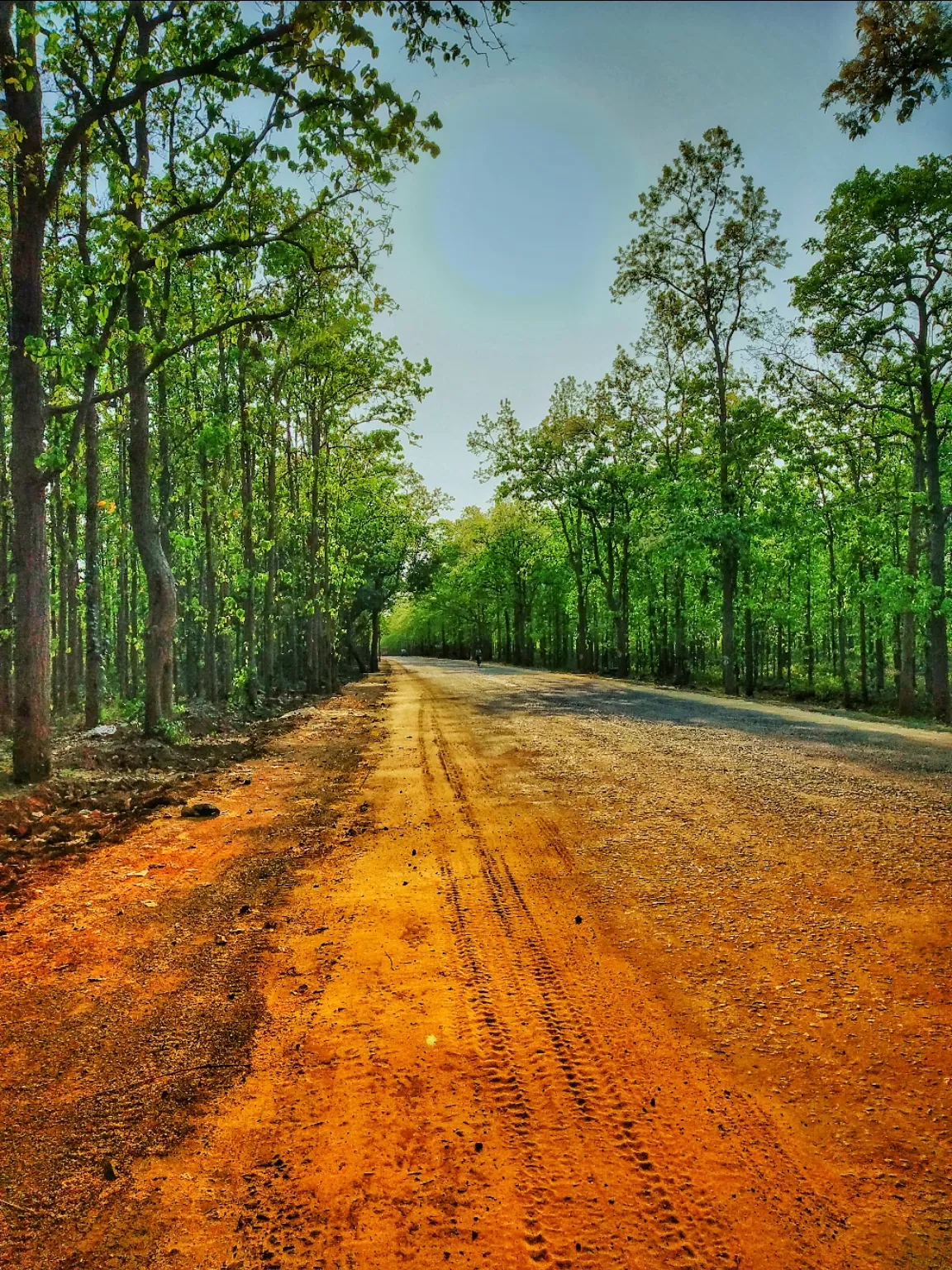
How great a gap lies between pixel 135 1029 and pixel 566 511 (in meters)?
37.5

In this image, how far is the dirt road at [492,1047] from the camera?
6.87 feet

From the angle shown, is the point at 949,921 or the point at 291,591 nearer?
the point at 949,921

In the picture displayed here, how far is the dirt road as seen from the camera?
2.09 meters

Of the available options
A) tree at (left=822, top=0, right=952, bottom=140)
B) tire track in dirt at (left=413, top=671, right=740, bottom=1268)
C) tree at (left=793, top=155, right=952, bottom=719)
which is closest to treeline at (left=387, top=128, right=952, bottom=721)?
tree at (left=793, top=155, right=952, bottom=719)

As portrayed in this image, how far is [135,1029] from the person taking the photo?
3180 mm

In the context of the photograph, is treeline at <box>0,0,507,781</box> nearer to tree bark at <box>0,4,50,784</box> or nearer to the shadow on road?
tree bark at <box>0,4,50,784</box>

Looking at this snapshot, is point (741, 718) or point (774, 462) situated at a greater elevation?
point (774, 462)

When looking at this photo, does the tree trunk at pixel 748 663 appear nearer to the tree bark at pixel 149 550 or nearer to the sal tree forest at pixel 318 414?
the sal tree forest at pixel 318 414

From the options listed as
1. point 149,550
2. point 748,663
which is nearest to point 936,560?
point 748,663

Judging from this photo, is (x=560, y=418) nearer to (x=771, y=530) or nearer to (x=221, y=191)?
(x=771, y=530)

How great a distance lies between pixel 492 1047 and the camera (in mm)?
2953

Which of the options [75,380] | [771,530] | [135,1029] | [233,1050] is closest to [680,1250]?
[233,1050]

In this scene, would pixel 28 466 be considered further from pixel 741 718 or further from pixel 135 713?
pixel 741 718

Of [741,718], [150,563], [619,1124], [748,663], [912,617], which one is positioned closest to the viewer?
[619,1124]
